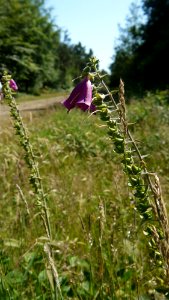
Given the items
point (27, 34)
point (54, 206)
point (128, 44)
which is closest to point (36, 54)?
point (27, 34)

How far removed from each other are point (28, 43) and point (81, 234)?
3920 cm

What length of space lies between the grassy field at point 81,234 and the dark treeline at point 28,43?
92.6 feet

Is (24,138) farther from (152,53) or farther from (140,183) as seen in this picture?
(152,53)

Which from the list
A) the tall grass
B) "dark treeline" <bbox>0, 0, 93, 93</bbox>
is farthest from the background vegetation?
"dark treeline" <bbox>0, 0, 93, 93</bbox>

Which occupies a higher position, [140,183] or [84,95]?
[84,95]

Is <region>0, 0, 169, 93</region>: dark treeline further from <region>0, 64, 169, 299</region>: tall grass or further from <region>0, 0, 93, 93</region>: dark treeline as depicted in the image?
<region>0, 64, 169, 299</region>: tall grass

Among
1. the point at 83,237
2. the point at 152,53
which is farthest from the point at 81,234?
the point at 152,53

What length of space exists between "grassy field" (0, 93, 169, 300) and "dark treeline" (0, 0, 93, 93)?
28222 millimetres

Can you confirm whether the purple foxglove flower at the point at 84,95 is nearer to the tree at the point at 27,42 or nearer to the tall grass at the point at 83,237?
the tall grass at the point at 83,237

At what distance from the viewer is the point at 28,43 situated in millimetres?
40469

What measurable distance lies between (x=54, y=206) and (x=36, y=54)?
4236cm

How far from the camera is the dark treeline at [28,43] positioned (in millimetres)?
37781

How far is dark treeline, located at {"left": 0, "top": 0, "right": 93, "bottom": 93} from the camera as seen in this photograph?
37781 millimetres

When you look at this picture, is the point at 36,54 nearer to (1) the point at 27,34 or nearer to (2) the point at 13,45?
(1) the point at 27,34
